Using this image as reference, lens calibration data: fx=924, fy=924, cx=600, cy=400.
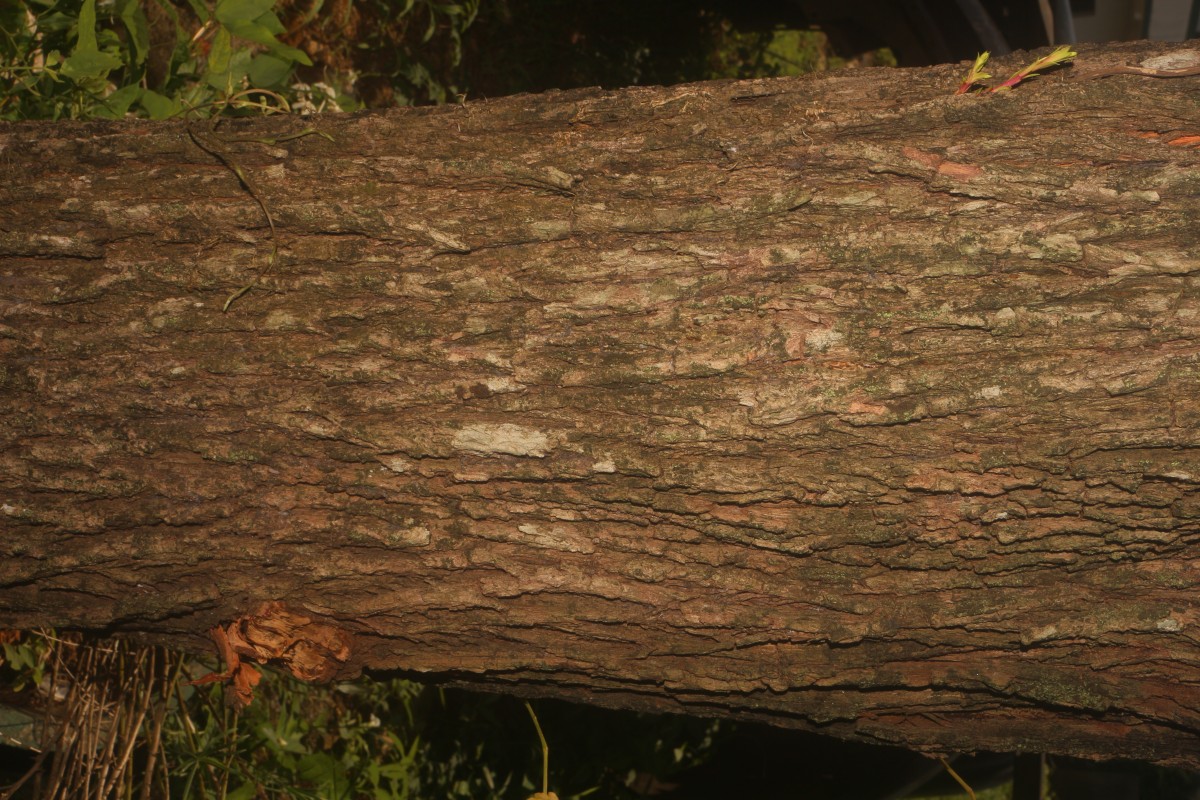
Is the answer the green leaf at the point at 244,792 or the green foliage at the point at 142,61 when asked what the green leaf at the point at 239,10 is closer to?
the green foliage at the point at 142,61

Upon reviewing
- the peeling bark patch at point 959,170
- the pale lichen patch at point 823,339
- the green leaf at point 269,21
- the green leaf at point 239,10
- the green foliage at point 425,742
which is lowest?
the green foliage at point 425,742

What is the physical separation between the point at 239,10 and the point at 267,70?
22 centimetres

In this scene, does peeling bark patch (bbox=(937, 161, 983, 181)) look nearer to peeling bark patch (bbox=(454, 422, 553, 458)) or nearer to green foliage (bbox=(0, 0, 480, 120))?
peeling bark patch (bbox=(454, 422, 553, 458))

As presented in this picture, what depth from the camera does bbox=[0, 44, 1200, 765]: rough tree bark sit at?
1.32 metres

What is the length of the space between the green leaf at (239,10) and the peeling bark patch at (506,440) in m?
1.37

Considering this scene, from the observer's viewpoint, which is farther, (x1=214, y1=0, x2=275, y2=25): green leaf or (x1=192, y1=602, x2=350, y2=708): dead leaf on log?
(x1=214, y1=0, x2=275, y2=25): green leaf

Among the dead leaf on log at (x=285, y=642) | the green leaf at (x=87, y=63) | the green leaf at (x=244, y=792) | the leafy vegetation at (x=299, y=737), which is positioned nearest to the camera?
the dead leaf on log at (x=285, y=642)

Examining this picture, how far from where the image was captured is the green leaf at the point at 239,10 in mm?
2117

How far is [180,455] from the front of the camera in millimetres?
1430

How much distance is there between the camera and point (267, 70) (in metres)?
2.35

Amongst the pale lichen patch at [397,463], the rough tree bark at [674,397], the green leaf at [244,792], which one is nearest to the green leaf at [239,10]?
the rough tree bark at [674,397]

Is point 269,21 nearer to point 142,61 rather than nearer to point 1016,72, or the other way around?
point 142,61

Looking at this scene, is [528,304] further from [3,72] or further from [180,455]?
[3,72]

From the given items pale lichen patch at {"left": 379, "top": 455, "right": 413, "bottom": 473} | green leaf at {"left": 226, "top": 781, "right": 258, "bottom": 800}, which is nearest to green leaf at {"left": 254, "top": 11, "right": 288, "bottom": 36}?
pale lichen patch at {"left": 379, "top": 455, "right": 413, "bottom": 473}
